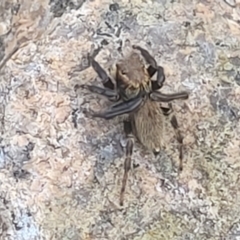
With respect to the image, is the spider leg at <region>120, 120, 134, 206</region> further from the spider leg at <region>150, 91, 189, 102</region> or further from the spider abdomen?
the spider leg at <region>150, 91, 189, 102</region>

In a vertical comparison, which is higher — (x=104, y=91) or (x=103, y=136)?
(x=104, y=91)

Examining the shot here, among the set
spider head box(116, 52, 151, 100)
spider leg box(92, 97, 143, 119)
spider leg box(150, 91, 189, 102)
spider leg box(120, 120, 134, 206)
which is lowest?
spider leg box(120, 120, 134, 206)

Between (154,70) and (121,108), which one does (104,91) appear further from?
(154,70)

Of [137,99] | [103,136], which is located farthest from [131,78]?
[103,136]

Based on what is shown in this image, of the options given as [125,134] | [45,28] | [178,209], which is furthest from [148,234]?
[45,28]

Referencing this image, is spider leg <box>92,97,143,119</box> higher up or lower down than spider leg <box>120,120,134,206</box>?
higher up

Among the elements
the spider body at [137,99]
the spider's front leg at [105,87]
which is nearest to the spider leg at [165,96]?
the spider body at [137,99]

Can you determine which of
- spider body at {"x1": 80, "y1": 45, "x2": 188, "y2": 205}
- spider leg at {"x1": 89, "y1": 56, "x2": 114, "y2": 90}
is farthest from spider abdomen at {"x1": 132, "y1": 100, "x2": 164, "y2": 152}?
spider leg at {"x1": 89, "y1": 56, "x2": 114, "y2": 90}
